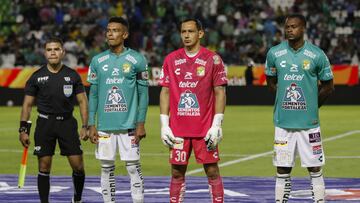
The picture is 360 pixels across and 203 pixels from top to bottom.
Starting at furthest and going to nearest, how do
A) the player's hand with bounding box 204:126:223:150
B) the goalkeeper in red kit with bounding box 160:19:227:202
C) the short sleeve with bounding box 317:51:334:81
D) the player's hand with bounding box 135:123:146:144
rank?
the player's hand with bounding box 135:123:146:144
the short sleeve with bounding box 317:51:334:81
the goalkeeper in red kit with bounding box 160:19:227:202
the player's hand with bounding box 204:126:223:150

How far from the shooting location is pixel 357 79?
116ft

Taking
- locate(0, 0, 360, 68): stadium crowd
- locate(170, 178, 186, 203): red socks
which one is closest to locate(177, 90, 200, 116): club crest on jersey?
locate(170, 178, 186, 203): red socks

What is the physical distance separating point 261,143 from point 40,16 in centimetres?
2189

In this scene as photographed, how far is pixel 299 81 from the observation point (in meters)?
11.2

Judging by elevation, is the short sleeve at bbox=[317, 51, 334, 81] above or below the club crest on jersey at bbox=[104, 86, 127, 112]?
above

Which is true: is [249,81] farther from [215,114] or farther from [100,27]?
[215,114]

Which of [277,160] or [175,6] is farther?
[175,6]

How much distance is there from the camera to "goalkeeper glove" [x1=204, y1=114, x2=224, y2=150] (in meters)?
10.7

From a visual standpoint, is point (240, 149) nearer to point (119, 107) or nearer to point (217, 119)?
point (119, 107)

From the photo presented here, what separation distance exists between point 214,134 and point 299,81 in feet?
3.99

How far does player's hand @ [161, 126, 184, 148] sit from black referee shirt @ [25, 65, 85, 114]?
2.15 metres

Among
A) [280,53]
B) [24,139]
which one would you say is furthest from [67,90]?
[280,53]

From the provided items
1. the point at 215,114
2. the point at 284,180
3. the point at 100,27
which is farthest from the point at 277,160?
the point at 100,27

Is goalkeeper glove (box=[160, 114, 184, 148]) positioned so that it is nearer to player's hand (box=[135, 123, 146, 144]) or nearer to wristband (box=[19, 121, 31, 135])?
player's hand (box=[135, 123, 146, 144])
